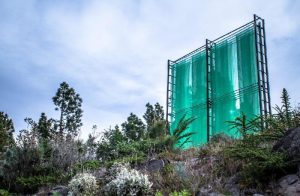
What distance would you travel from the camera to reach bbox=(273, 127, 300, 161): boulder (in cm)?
552

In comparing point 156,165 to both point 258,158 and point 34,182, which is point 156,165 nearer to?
point 258,158

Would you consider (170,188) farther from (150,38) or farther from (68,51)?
(68,51)

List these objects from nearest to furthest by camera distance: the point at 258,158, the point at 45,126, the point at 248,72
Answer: the point at 258,158
the point at 248,72
the point at 45,126

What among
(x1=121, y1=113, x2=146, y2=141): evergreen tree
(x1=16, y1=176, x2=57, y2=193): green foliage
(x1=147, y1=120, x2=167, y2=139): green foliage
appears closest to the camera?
(x1=16, y1=176, x2=57, y2=193): green foliage

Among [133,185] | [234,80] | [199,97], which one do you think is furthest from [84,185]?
[199,97]

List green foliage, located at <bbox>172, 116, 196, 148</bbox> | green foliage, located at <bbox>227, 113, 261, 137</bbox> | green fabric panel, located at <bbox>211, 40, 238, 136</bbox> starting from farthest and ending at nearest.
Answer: green fabric panel, located at <bbox>211, 40, 238, 136</bbox>, green foliage, located at <bbox>172, 116, 196, 148</bbox>, green foliage, located at <bbox>227, 113, 261, 137</bbox>

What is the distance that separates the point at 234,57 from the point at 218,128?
3.52 meters

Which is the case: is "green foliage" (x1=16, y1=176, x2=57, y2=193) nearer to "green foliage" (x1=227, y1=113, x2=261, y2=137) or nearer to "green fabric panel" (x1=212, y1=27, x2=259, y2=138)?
"green foliage" (x1=227, y1=113, x2=261, y2=137)

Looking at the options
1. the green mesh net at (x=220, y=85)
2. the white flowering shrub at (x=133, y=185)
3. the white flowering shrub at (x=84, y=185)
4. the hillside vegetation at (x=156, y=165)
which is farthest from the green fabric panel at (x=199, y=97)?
the white flowering shrub at (x=133, y=185)

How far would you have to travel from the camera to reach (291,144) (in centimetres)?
567

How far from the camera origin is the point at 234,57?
58.9 ft

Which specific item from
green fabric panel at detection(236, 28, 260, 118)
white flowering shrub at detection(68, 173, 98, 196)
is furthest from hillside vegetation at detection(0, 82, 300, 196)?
green fabric panel at detection(236, 28, 260, 118)

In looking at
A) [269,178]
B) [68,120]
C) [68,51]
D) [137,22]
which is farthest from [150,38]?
[68,120]

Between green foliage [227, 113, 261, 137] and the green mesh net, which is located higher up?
→ the green mesh net
